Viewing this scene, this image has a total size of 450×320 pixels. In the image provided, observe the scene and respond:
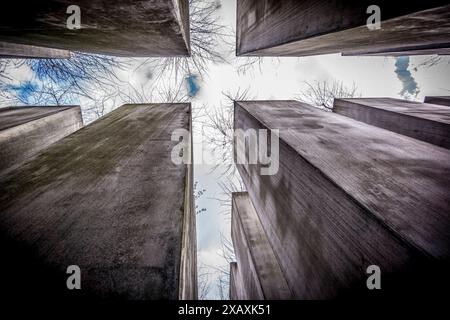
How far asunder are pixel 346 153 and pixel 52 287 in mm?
2306

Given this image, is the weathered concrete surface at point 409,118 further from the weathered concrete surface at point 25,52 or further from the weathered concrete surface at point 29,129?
the weathered concrete surface at point 25,52

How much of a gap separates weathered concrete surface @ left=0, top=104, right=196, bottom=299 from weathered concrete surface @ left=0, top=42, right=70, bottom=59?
12.5ft

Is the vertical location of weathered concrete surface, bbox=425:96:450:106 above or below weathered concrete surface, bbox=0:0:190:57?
below

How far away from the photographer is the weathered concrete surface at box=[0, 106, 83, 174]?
11.2 feet

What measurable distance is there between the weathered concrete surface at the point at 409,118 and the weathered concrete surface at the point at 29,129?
20.3ft

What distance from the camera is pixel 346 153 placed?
2086 mm

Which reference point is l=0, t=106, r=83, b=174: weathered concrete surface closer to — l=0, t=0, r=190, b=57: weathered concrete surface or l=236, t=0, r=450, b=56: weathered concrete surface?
l=0, t=0, r=190, b=57: weathered concrete surface

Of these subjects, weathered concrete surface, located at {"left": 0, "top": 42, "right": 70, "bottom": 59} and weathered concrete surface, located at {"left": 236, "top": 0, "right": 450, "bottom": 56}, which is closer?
weathered concrete surface, located at {"left": 236, "top": 0, "right": 450, "bottom": 56}

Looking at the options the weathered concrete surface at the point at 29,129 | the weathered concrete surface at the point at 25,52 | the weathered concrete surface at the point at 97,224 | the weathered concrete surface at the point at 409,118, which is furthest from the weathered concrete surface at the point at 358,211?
the weathered concrete surface at the point at 25,52

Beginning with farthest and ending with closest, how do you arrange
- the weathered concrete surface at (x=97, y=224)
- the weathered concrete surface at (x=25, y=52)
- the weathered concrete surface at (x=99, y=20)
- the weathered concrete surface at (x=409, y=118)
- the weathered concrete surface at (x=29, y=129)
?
the weathered concrete surface at (x=25, y=52) < the weathered concrete surface at (x=409, y=118) < the weathered concrete surface at (x=29, y=129) < the weathered concrete surface at (x=99, y=20) < the weathered concrete surface at (x=97, y=224)

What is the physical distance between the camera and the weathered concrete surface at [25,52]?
4.39 metres

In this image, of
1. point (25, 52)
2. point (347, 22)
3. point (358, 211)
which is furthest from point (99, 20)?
point (25, 52)

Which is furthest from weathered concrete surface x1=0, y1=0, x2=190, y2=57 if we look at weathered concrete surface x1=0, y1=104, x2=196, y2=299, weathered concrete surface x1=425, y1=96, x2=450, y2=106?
weathered concrete surface x1=425, y1=96, x2=450, y2=106
